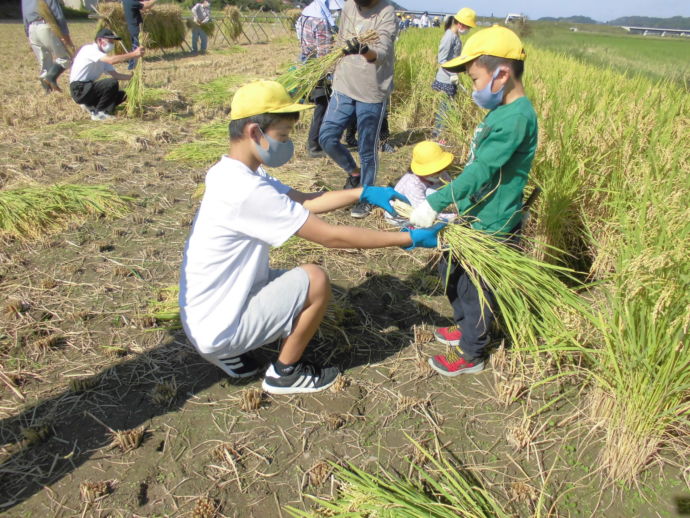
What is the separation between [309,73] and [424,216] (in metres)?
2.58

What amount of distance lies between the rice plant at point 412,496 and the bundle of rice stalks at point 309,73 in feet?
Answer: 9.02

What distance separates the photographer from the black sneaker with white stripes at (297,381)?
1.98 m

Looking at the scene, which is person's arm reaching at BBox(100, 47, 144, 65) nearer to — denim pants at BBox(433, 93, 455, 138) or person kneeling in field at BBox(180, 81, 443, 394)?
denim pants at BBox(433, 93, 455, 138)

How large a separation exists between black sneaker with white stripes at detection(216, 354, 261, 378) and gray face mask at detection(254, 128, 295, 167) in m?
0.87

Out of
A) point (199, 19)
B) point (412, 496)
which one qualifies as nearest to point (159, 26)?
point (199, 19)

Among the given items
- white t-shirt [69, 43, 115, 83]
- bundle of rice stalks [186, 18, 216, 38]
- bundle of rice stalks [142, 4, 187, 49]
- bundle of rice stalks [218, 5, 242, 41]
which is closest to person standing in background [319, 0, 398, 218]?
white t-shirt [69, 43, 115, 83]

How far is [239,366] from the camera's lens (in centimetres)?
204

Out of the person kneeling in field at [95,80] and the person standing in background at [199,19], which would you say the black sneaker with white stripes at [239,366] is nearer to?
the person kneeling in field at [95,80]

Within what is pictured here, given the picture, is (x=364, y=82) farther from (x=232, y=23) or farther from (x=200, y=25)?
(x=232, y=23)

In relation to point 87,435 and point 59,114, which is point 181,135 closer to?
point 59,114

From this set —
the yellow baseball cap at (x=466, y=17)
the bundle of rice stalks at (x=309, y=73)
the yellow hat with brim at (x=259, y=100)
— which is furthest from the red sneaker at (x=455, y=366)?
the yellow baseball cap at (x=466, y=17)

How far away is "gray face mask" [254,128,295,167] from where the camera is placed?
5.65 feet

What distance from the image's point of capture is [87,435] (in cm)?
180

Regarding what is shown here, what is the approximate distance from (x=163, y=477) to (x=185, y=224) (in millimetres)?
2155
